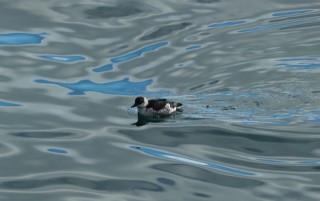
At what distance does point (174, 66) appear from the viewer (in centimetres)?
2075

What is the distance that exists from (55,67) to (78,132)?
167 inches

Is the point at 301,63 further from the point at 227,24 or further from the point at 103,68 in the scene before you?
the point at 103,68

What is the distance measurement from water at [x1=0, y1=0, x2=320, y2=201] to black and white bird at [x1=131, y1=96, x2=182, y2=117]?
0.19m

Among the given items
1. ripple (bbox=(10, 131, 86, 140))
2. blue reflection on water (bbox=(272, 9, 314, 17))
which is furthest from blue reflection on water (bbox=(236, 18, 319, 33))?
ripple (bbox=(10, 131, 86, 140))

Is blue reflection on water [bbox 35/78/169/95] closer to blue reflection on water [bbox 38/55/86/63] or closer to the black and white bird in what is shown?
the black and white bird

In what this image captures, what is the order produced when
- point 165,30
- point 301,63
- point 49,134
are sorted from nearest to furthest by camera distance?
point 49,134
point 301,63
point 165,30

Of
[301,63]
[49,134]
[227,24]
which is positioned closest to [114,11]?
[227,24]

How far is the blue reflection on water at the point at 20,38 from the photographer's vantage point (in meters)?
22.6

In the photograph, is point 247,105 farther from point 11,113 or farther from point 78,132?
point 11,113

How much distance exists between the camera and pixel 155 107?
18.1 metres

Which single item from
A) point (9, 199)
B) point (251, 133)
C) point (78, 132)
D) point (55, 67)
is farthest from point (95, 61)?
point (9, 199)

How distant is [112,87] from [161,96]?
120 cm

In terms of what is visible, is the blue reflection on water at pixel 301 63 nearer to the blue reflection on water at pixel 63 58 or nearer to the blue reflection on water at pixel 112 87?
the blue reflection on water at pixel 112 87

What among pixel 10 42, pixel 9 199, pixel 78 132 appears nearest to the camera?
pixel 9 199
